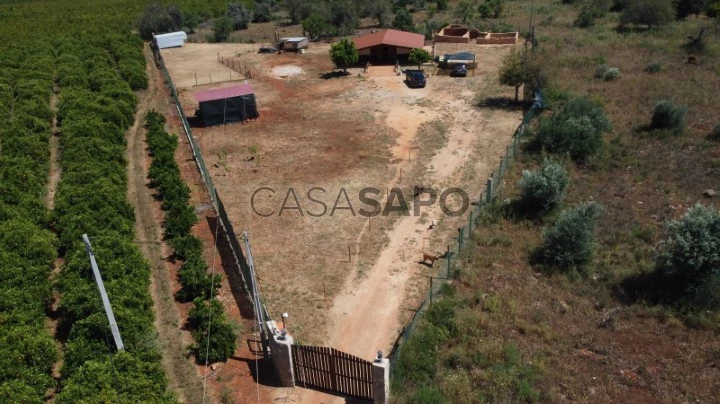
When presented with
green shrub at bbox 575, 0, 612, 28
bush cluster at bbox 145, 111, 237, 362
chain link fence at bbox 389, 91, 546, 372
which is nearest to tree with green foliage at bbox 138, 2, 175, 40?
bush cluster at bbox 145, 111, 237, 362

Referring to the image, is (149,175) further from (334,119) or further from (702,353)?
(702,353)

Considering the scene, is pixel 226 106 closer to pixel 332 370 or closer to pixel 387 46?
pixel 387 46

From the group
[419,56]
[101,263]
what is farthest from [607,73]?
[101,263]

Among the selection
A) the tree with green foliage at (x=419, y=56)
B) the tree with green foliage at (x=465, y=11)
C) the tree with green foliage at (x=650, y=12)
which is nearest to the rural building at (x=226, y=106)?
the tree with green foliage at (x=419, y=56)

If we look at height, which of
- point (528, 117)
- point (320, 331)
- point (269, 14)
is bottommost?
point (320, 331)

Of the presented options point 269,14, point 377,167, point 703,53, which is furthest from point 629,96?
point 269,14

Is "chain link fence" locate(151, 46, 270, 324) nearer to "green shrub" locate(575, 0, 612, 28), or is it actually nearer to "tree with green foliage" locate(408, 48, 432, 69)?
"tree with green foliage" locate(408, 48, 432, 69)
